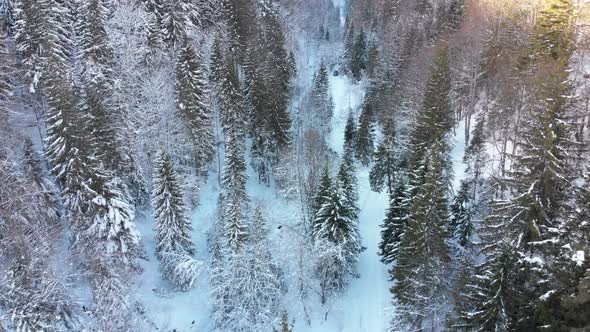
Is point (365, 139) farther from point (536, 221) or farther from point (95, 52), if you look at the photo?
point (536, 221)

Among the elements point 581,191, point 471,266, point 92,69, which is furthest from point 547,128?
point 92,69

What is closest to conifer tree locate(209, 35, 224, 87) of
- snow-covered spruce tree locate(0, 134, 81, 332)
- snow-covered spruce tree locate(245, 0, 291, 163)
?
snow-covered spruce tree locate(245, 0, 291, 163)

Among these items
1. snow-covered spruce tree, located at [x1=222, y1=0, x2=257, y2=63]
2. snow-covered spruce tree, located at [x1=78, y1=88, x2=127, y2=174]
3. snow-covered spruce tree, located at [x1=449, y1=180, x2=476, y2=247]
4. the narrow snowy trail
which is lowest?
the narrow snowy trail

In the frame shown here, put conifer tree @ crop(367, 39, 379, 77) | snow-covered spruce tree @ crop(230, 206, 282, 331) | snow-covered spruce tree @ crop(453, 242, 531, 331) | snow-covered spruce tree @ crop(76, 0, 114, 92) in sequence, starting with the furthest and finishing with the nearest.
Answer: conifer tree @ crop(367, 39, 379, 77) < snow-covered spruce tree @ crop(76, 0, 114, 92) < snow-covered spruce tree @ crop(230, 206, 282, 331) < snow-covered spruce tree @ crop(453, 242, 531, 331)

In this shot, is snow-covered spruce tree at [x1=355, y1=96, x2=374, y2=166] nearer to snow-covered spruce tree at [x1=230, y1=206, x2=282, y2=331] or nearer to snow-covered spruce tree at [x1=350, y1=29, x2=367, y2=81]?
snow-covered spruce tree at [x1=350, y1=29, x2=367, y2=81]

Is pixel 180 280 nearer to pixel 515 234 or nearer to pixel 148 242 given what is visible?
pixel 148 242

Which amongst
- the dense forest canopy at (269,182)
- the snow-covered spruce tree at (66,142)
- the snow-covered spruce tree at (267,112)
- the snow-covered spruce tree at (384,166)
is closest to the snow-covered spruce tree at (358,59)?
the dense forest canopy at (269,182)
